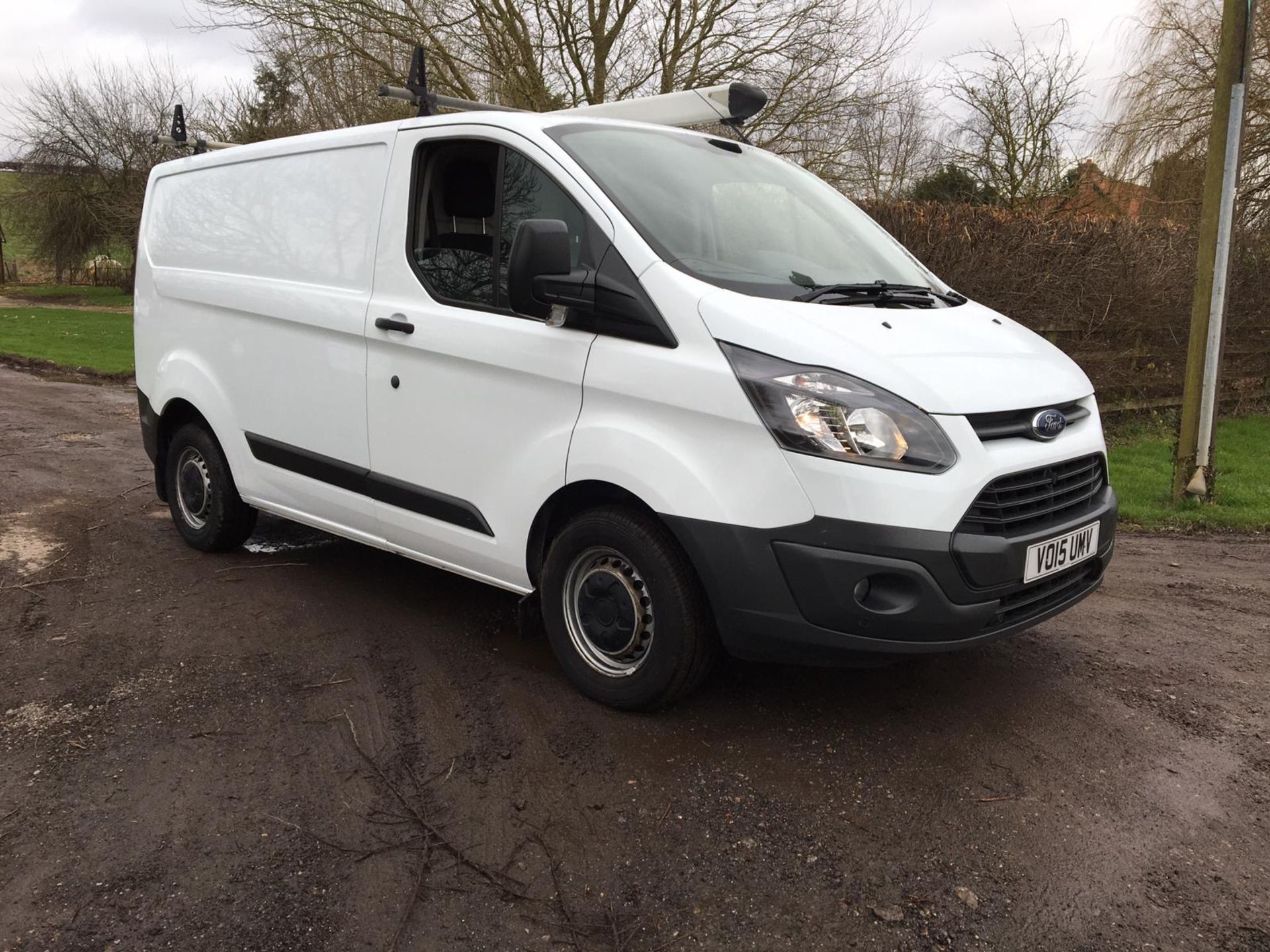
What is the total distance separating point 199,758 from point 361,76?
47.7 ft

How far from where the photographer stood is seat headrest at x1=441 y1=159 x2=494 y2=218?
3.97 meters

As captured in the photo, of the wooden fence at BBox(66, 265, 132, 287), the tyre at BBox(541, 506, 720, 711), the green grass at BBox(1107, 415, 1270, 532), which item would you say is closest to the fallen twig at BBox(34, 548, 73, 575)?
the tyre at BBox(541, 506, 720, 711)

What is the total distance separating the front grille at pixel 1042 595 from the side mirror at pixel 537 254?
180 centimetres

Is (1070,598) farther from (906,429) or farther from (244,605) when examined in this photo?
(244,605)

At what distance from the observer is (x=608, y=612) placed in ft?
11.9

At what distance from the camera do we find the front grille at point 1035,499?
3.11 m

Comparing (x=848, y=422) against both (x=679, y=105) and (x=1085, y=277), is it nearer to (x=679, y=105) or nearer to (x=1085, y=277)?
(x=679, y=105)

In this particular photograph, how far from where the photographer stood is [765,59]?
15.5m

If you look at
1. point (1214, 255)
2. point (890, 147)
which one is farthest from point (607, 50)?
point (1214, 255)

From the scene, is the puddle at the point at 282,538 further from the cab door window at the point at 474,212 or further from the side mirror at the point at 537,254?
the side mirror at the point at 537,254

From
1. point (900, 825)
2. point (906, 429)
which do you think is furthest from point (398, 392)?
point (900, 825)

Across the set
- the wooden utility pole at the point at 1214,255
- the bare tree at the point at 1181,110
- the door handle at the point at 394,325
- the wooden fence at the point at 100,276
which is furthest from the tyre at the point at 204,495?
the wooden fence at the point at 100,276

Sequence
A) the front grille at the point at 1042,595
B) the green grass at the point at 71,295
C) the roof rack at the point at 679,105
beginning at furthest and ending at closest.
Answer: the green grass at the point at 71,295 < the roof rack at the point at 679,105 < the front grille at the point at 1042,595

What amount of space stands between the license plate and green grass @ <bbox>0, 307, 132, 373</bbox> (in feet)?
46.3
